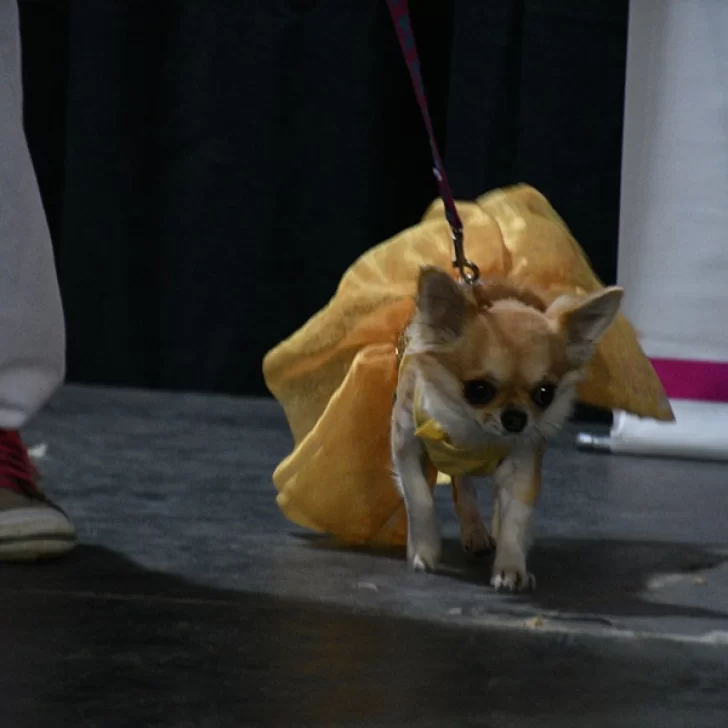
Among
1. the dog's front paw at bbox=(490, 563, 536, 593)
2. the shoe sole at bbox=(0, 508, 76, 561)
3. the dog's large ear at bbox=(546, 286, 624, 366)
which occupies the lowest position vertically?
the dog's front paw at bbox=(490, 563, 536, 593)

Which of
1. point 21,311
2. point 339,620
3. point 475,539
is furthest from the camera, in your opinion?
point 475,539

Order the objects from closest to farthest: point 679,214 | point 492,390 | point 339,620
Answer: point 339,620 → point 492,390 → point 679,214

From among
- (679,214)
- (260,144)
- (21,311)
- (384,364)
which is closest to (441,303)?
(384,364)

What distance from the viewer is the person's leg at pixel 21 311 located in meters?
1.58

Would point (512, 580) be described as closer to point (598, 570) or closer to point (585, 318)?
point (598, 570)

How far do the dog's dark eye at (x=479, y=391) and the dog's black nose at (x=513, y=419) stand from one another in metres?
0.03

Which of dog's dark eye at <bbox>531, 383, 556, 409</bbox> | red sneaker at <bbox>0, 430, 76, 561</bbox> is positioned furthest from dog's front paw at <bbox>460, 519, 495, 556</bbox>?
red sneaker at <bbox>0, 430, 76, 561</bbox>

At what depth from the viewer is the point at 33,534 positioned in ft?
5.08

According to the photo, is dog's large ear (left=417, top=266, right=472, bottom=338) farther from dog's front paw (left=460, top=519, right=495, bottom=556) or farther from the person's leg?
the person's leg

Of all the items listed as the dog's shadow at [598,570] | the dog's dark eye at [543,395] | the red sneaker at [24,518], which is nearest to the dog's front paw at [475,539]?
the dog's shadow at [598,570]

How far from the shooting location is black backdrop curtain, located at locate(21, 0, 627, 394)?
2.86 metres

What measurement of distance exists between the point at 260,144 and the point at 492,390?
5.76 ft

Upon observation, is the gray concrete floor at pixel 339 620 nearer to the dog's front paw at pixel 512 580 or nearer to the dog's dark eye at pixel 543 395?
the dog's front paw at pixel 512 580

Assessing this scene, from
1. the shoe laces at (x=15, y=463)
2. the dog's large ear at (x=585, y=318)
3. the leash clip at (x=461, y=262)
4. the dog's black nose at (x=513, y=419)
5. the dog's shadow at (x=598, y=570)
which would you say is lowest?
the dog's shadow at (x=598, y=570)
